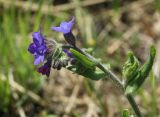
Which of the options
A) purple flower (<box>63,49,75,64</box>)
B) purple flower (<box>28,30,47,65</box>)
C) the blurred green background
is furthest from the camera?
the blurred green background

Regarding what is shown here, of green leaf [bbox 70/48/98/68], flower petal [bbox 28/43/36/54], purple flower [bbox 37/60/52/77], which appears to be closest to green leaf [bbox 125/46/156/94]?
green leaf [bbox 70/48/98/68]

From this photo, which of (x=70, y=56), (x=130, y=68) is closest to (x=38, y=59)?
(x=70, y=56)

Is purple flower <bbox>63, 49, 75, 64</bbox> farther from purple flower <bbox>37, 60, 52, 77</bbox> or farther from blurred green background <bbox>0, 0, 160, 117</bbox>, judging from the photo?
blurred green background <bbox>0, 0, 160, 117</bbox>

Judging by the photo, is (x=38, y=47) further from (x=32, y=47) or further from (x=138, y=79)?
(x=138, y=79)

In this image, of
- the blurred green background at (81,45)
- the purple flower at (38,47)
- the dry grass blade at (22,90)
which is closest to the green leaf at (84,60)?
the purple flower at (38,47)

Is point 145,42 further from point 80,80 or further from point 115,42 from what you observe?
point 80,80

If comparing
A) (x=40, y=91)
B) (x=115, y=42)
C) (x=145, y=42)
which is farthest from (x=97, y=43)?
(x=40, y=91)
